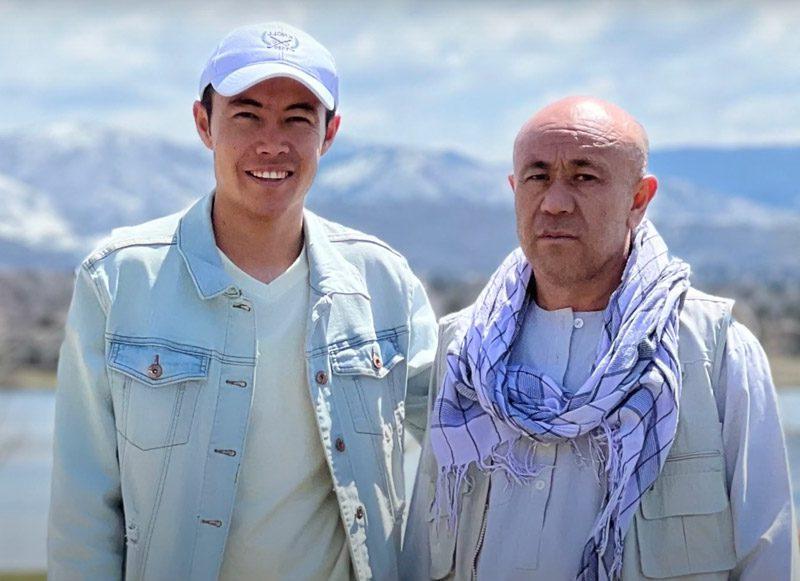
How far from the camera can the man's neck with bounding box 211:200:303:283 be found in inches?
131

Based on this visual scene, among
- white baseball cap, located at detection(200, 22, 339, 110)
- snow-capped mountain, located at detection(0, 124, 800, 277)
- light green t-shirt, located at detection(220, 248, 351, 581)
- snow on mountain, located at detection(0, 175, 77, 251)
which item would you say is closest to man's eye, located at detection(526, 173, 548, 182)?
white baseball cap, located at detection(200, 22, 339, 110)

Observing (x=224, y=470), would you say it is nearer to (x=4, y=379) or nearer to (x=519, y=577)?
(x=519, y=577)

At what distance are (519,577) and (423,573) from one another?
390mm

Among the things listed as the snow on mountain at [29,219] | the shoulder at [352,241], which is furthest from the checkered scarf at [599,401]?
the snow on mountain at [29,219]

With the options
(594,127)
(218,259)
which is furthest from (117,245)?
(594,127)

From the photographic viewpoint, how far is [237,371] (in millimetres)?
3234

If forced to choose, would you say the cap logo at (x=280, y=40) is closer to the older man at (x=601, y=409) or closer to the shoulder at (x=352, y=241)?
the shoulder at (x=352, y=241)

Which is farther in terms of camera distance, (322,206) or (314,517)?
(322,206)

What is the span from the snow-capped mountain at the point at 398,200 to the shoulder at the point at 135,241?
36803 millimetres

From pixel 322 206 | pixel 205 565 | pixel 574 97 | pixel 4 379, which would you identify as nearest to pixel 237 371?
pixel 205 565

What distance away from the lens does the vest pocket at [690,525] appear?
2969 mm

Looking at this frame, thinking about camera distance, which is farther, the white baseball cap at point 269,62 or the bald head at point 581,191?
the white baseball cap at point 269,62

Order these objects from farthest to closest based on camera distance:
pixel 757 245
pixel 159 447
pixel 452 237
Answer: pixel 452 237, pixel 757 245, pixel 159 447

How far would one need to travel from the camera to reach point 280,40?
3268 mm
